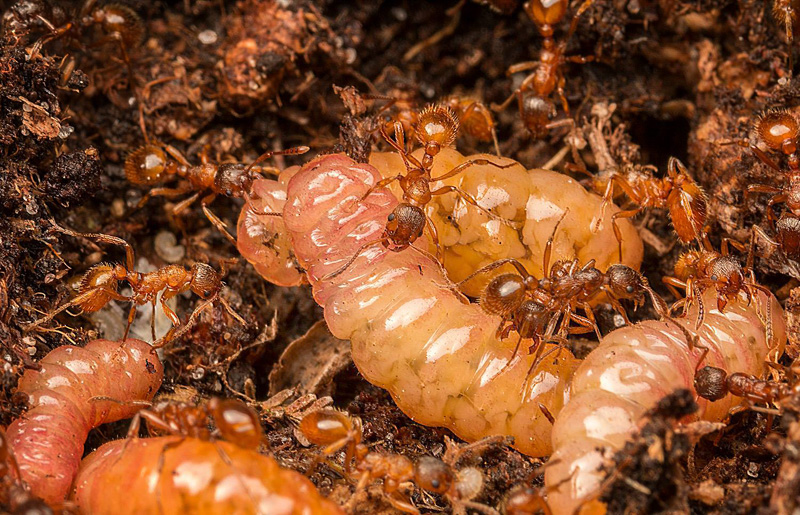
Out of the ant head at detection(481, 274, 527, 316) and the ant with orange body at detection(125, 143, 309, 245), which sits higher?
the ant with orange body at detection(125, 143, 309, 245)

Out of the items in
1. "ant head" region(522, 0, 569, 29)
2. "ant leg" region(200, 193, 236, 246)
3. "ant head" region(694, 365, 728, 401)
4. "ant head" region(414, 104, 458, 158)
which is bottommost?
"ant head" region(694, 365, 728, 401)

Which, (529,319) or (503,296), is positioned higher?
(503,296)

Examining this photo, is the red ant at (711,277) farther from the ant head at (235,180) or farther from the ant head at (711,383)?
the ant head at (235,180)

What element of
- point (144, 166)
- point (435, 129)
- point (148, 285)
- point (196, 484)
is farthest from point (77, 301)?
point (435, 129)

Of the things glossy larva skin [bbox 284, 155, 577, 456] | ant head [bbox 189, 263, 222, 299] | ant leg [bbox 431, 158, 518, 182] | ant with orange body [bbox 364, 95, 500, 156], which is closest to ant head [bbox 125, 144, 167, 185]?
ant head [bbox 189, 263, 222, 299]

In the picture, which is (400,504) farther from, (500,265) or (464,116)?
(464,116)

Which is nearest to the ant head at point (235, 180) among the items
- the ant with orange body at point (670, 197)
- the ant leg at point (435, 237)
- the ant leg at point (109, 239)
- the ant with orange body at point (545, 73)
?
the ant leg at point (109, 239)

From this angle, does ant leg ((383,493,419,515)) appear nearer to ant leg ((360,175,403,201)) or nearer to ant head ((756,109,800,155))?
ant leg ((360,175,403,201))
